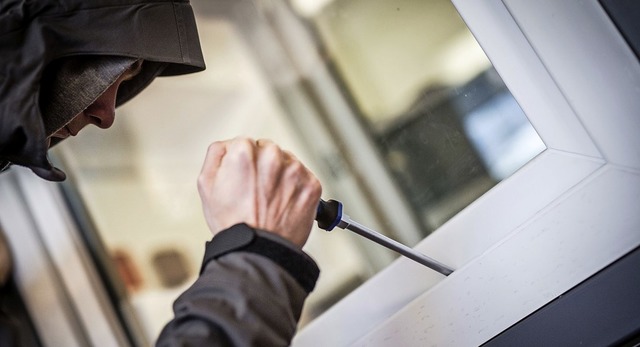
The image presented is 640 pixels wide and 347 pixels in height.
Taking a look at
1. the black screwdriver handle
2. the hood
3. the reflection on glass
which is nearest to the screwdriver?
the black screwdriver handle

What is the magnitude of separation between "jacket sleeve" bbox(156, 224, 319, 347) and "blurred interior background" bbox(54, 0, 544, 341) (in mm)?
395

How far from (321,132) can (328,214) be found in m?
0.56

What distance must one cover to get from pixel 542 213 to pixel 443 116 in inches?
11.0

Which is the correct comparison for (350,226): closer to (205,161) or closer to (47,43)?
(205,161)

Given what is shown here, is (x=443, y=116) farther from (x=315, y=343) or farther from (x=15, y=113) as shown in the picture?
(x=15, y=113)

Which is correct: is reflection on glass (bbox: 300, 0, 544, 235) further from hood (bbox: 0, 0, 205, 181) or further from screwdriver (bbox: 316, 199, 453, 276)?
Answer: hood (bbox: 0, 0, 205, 181)

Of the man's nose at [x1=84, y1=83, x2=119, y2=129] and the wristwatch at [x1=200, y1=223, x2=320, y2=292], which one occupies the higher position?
the man's nose at [x1=84, y1=83, x2=119, y2=129]

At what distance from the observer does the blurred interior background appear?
41.7 inches

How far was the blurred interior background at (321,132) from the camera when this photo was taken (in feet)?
3.47

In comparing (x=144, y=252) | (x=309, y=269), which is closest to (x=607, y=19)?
(x=309, y=269)

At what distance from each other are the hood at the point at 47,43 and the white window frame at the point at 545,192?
415mm

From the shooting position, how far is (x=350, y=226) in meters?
0.92

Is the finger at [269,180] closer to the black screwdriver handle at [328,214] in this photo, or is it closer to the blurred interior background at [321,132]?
the black screwdriver handle at [328,214]

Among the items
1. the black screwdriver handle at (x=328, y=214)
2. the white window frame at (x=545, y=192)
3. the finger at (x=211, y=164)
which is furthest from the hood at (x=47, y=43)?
the white window frame at (x=545, y=192)
